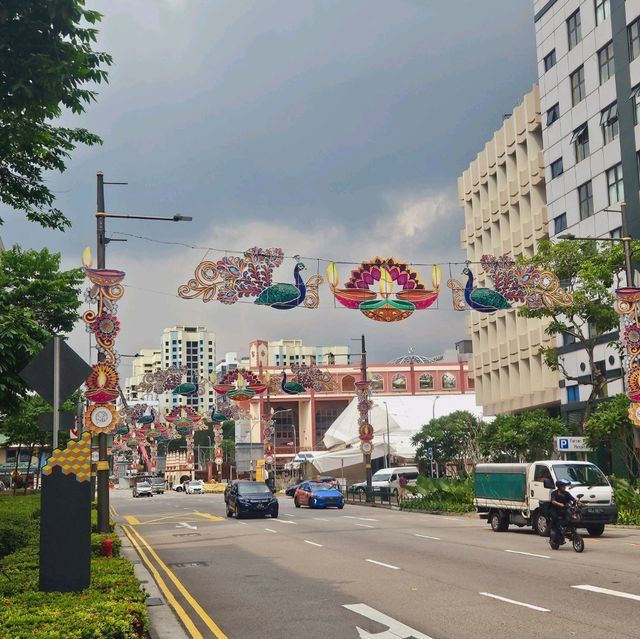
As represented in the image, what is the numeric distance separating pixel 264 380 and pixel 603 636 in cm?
4677

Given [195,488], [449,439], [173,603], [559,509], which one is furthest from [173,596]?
[195,488]

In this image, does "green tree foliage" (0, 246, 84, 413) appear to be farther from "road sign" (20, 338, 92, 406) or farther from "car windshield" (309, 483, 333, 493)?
"car windshield" (309, 483, 333, 493)

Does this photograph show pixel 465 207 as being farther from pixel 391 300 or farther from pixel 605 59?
pixel 391 300

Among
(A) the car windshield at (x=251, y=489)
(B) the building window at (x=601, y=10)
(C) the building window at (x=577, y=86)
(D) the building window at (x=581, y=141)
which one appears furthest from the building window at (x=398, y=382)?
(A) the car windshield at (x=251, y=489)

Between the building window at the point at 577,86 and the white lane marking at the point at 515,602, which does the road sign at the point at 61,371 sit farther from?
the building window at the point at 577,86

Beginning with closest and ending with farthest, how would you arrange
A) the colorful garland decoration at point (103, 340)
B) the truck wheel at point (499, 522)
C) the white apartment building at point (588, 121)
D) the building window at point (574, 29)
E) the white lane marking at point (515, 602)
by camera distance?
the white lane marking at point (515, 602) → the colorful garland decoration at point (103, 340) → the truck wheel at point (499, 522) → the white apartment building at point (588, 121) → the building window at point (574, 29)

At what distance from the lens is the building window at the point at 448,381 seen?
451ft

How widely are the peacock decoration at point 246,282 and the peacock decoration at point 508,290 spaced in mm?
6249

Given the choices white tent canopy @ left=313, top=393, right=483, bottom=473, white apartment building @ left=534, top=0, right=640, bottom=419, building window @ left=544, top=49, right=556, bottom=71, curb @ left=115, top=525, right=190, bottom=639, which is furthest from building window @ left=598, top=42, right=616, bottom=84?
white tent canopy @ left=313, top=393, right=483, bottom=473

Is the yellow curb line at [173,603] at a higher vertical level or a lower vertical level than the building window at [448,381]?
lower

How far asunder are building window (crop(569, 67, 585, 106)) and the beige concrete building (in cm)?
695

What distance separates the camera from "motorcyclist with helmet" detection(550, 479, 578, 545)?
20719mm

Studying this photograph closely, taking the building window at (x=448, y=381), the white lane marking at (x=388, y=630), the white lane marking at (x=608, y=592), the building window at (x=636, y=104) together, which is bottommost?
the white lane marking at (x=608, y=592)

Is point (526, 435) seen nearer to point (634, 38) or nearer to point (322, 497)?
point (322, 497)
